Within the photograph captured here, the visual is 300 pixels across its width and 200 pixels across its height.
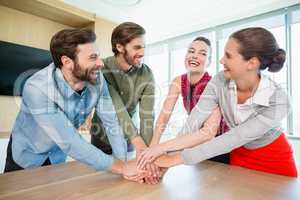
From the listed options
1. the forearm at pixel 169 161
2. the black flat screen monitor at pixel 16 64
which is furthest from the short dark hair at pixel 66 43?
the black flat screen monitor at pixel 16 64

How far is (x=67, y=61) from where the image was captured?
0.95 metres

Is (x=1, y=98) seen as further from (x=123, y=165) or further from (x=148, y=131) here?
(x=123, y=165)

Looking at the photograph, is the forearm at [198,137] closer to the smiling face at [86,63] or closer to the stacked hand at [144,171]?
the stacked hand at [144,171]

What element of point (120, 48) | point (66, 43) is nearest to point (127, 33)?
point (120, 48)

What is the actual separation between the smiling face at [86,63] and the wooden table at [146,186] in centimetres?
39

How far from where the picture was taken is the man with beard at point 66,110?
2.80 ft

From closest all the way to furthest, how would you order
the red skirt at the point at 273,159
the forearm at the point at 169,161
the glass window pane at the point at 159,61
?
1. the forearm at the point at 169,161
2. the red skirt at the point at 273,159
3. the glass window pane at the point at 159,61

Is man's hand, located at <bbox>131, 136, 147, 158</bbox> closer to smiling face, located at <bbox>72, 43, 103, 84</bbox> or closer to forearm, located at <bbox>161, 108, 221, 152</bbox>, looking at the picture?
forearm, located at <bbox>161, 108, 221, 152</bbox>

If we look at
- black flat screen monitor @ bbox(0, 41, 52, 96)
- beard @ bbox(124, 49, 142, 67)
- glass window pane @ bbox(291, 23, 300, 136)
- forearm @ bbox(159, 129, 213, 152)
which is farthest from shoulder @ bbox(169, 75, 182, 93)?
glass window pane @ bbox(291, 23, 300, 136)

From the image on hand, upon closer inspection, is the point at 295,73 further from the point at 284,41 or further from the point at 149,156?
the point at 149,156

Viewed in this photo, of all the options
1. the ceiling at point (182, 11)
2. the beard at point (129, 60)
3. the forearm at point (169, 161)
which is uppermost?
the ceiling at point (182, 11)

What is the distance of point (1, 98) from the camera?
2.38 meters

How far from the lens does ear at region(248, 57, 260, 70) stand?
38.9 inches

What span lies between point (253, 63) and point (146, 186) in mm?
712
